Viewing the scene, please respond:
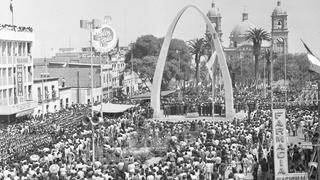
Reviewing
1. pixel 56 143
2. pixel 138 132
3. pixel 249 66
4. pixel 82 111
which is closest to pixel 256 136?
pixel 138 132

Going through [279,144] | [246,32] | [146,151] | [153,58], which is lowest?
[146,151]

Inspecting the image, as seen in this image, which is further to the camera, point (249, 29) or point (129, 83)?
point (249, 29)

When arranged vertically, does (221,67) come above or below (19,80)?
above

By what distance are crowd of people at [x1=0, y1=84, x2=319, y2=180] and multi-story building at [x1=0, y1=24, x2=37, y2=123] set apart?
19.1 ft

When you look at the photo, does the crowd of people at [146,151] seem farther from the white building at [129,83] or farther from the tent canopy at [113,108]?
the white building at [129,83]

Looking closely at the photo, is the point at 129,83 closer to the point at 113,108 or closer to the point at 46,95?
the point at 46,95

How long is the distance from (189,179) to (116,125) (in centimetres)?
1671

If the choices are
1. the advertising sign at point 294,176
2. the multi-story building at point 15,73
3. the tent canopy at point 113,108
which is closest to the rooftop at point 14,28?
the multi-story building at point 15,73

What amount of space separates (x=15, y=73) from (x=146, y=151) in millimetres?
22793

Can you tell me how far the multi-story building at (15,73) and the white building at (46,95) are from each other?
1.56 m

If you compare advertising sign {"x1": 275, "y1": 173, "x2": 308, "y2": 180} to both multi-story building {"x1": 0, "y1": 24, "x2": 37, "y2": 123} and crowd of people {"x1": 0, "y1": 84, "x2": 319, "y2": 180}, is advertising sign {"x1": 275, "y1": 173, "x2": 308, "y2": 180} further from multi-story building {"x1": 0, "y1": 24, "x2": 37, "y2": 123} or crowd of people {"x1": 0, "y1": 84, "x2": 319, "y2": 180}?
multi-story building {"x1": 0, "y1": 24, "x2": 37, "y2": 123}

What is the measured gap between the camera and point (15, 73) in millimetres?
51656

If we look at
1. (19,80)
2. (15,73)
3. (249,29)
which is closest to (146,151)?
(19,80)

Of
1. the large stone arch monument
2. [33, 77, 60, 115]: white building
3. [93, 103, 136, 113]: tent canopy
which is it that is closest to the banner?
the large stone arch monument
